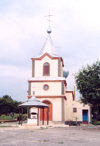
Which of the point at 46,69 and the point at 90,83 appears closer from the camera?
the point at 90,83

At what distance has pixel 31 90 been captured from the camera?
35.8 meters

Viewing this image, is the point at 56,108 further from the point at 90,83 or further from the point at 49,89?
the point at 90,83

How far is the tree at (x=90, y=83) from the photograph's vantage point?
25.1 meters

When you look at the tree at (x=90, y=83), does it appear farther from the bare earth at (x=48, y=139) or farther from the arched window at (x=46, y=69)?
the arched window at (x=46, y=69)

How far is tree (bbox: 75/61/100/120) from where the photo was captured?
82.5 ft

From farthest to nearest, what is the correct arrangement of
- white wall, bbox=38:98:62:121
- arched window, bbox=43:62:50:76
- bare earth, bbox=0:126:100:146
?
arched window, bbox=43:62:50:76, white wall, bbox=38:98:62:121, bare earth, bbox=0:126:100:146

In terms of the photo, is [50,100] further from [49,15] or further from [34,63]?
[49,15]

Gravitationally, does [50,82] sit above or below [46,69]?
below

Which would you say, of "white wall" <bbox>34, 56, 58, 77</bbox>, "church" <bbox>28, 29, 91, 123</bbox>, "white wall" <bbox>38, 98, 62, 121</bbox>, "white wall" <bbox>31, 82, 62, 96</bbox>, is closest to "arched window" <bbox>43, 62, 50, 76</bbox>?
"church" <bbox>28, 29, 91, 123</bbox>

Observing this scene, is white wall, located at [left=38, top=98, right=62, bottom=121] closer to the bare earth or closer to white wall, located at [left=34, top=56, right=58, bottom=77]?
white wall, located at [left=34, top=56, right=58, bottom=77]

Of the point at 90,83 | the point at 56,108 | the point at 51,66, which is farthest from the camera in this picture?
the point at 51,66

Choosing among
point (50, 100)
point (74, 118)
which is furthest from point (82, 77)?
point (74, 118)

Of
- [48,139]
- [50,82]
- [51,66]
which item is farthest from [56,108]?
[48,139]

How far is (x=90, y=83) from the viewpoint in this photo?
83.8 ft
